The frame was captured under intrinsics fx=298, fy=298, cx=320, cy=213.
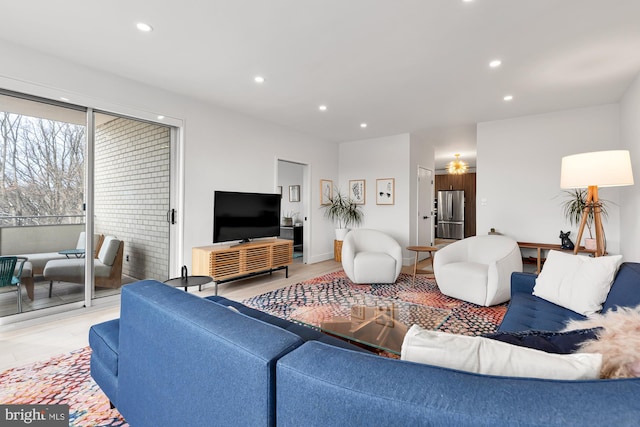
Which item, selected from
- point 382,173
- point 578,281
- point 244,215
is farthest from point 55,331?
point 382,173

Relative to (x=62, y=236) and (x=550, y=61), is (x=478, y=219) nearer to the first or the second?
(x=550, y=61)

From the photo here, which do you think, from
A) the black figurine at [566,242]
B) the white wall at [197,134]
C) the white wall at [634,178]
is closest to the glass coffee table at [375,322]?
the white wall at [197,134]

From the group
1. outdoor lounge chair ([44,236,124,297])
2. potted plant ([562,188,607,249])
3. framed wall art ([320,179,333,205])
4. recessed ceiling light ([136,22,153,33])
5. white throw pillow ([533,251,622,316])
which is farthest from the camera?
framed wall art ([320,179,333,205])

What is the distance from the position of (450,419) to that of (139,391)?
1.30m

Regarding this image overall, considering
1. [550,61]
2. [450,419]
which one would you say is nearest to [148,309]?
[450,419]

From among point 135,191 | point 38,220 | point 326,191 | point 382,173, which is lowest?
point 38,220

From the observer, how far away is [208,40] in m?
2.68

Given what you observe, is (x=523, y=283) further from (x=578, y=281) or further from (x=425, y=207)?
(x=425, y=207)

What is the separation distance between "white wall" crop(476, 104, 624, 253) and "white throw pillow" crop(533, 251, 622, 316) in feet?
8.80

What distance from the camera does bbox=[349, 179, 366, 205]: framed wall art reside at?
6473 mm

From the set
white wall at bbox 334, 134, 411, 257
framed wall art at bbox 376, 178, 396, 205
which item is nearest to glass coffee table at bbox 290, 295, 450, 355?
white wall at bbox 334, 134, 411, 257

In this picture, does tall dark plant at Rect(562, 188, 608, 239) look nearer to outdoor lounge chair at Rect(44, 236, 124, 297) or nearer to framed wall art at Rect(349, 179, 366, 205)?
framed wall art at Rect(349, 179, 366, 205)

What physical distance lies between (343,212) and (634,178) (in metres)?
4.40

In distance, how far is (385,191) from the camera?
243 inches
